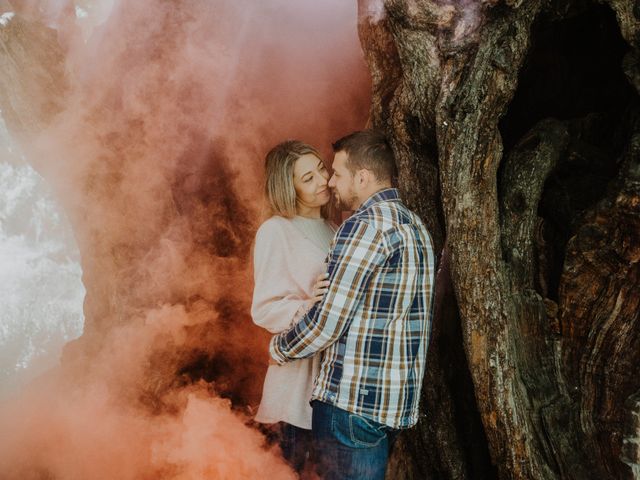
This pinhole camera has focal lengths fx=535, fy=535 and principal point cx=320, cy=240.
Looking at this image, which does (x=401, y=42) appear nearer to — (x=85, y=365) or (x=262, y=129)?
(x=262, y=129)

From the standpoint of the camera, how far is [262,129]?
5090 millimetres

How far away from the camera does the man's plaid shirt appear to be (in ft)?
7.71

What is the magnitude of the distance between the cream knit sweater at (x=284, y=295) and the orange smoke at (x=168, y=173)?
5.54 feet

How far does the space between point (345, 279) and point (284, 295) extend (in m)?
0.73

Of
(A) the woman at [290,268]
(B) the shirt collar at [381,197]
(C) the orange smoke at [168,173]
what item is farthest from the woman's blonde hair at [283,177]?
(C) the orange smoke at [168,173]

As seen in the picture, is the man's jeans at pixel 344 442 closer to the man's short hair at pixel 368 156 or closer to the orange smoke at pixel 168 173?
the man's short hair at pixel 368 156

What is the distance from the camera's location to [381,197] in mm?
2566

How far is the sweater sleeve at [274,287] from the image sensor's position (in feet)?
9.46

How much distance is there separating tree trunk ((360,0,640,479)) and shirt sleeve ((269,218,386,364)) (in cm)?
75

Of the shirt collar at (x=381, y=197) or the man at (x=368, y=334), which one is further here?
the shirt collar at (x=381, y=197)

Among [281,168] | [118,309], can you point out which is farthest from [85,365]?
[281,168]

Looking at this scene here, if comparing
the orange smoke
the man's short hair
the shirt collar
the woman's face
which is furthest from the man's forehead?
the orange smoke

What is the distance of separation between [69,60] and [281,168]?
3.16 meters

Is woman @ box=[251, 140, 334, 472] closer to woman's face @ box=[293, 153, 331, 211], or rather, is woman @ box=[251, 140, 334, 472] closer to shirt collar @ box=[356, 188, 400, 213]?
woman's face @ box=[293, 153, 331, 211]
